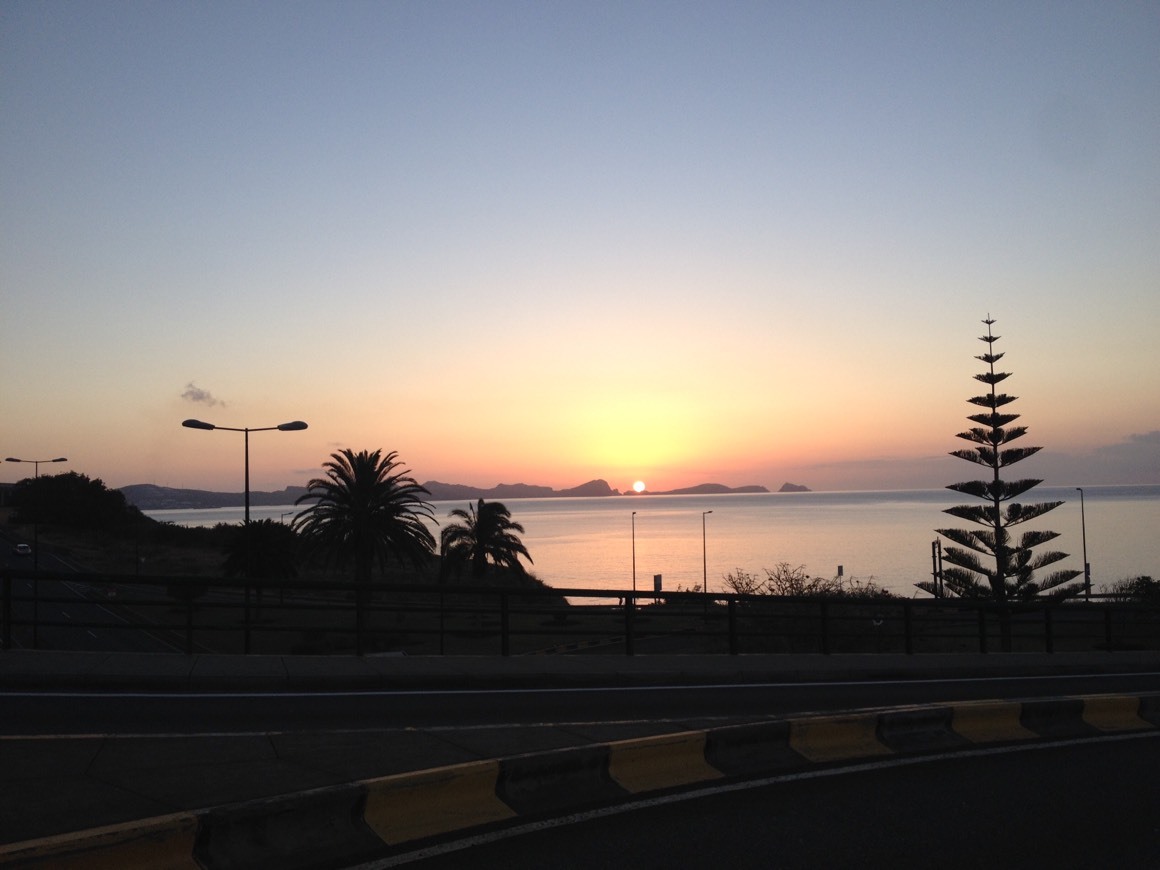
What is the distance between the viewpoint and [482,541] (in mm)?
56625

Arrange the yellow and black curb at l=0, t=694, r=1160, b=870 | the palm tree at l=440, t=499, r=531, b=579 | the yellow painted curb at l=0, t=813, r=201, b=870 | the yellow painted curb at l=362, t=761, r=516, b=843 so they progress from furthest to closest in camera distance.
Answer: the palm tree at l=440, t=499, r=531, b=579, the yellow painted curb at l=362, t=761, r=516, b=843, the yellow and black curb at l=0, t=694, r=1160, b=870, the yellow painted curb at l=0, t=813, r=201, b=870

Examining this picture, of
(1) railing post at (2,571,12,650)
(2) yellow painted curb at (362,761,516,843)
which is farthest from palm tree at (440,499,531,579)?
(2) yellow painted curb at (362,761,516,843)

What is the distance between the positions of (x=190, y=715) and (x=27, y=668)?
9.80 feet

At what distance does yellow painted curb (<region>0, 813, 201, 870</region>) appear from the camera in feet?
16.2

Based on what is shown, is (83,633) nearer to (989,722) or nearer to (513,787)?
(989,722)

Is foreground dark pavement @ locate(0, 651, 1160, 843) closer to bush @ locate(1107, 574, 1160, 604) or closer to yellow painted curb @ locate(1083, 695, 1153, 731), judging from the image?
yellow painted curb @ locate(1083, 695, 1153, 731)

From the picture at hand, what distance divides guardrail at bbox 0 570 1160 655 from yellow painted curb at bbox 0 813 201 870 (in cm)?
616

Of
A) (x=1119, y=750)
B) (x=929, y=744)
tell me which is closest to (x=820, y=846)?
(x=929, y=744)

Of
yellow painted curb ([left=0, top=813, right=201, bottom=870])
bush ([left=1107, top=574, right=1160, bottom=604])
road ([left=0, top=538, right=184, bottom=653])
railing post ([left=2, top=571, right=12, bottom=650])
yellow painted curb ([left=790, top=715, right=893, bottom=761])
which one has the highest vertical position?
railing post ([left=2, top=571, right=12, bottom=650])

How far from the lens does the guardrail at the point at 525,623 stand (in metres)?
13.7

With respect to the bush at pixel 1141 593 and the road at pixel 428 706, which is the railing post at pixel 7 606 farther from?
the bush at pixel 1141 593

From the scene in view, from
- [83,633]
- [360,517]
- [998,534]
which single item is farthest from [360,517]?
[998,534]

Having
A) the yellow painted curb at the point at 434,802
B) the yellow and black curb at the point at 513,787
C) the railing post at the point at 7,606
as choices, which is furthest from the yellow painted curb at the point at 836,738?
the railing post at the point at 7,606

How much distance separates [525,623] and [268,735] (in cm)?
5982
